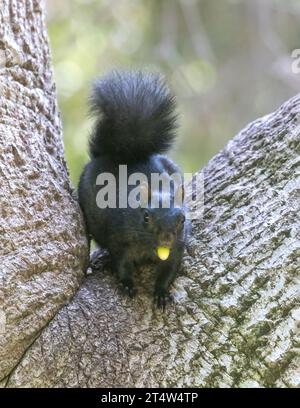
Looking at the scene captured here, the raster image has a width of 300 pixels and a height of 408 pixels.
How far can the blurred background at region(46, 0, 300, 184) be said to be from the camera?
16.3ft

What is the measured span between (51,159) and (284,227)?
846mm

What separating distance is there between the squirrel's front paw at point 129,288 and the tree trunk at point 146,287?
0.03m

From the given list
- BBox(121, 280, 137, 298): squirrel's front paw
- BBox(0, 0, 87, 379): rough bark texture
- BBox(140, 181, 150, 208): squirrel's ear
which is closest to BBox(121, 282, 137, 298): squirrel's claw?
BBox(121, 280, 137, 298): squirrel's front paw

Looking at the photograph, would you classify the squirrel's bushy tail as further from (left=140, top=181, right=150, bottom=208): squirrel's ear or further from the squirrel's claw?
the squirrel's claw

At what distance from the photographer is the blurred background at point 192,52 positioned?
16.3 feet

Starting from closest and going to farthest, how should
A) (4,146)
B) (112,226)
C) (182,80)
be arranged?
(4,146) < (112,226) < (182,80)

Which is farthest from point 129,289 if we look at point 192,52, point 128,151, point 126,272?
point 192,52

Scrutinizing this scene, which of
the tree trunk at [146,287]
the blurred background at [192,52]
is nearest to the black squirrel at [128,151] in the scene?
the tree trunk at [146,287]

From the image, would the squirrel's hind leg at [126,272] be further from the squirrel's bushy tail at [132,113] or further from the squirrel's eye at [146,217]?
the squirrel's bushy tail at [132,113]

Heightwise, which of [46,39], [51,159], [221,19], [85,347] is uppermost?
[221,19]

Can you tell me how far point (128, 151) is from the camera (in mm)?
2701

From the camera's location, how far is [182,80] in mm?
4832

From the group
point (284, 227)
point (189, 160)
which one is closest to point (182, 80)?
point (189, 160)

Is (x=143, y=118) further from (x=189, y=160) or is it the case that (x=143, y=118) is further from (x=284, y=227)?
(x=189, y=160)
